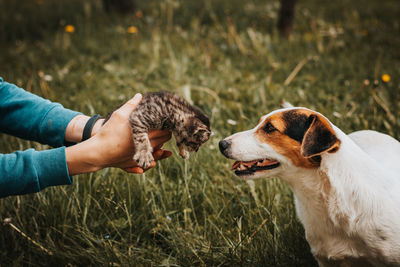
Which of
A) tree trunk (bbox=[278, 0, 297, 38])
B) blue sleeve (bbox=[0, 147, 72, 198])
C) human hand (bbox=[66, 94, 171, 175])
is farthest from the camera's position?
tree trunk (bbox=[278, 0, 297, 38])

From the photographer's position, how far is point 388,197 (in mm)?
1957

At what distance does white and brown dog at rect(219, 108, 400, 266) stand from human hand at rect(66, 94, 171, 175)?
2.12ft

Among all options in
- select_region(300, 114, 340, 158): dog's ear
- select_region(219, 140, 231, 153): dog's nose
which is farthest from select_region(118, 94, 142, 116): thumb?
select_region(300, 114, 340, 158): dog's ear

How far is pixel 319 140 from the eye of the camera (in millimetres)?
1945

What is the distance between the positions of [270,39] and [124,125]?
185 inches

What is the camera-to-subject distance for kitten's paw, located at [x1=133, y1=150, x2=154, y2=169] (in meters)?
2.07

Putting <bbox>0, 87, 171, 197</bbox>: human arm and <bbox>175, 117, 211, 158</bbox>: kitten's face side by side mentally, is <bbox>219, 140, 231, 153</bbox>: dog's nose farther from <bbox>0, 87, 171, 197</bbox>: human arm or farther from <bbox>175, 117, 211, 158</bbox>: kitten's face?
<bbox>0, 87, 171, 197</bbox>: human arm

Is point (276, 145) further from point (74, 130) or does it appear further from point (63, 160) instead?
point (74, 130)

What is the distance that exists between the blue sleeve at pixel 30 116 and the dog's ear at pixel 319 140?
1.67 m

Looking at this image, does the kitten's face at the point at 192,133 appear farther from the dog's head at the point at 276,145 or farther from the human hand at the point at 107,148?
the human hand at the point at 107,148

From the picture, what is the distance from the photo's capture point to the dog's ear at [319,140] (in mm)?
1925

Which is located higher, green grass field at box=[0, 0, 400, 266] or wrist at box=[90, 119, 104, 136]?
wrist at box=[90, 119, 104, 136]

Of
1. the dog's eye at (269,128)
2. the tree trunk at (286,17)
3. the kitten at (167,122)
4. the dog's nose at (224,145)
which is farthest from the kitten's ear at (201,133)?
the tree trunk at (286,17)

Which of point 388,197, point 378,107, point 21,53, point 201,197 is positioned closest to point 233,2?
point 21,53
